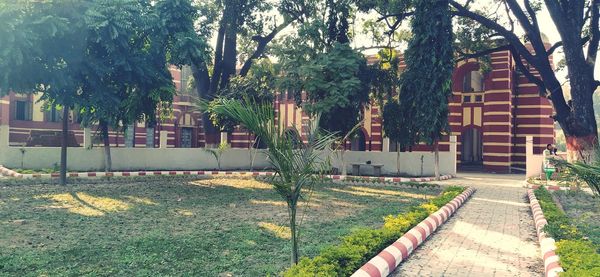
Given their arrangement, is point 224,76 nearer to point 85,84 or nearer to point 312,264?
point 85,84

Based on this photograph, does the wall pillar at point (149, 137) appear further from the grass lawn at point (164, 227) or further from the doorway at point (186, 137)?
the grass lawn at point (164, 227)

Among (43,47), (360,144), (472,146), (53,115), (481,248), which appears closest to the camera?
(481,248)

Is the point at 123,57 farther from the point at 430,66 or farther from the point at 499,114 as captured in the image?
the point at 499,114

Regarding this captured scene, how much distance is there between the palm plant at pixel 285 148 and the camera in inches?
172

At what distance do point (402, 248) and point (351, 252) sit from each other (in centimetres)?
124

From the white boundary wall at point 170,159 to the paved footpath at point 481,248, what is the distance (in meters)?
10.5

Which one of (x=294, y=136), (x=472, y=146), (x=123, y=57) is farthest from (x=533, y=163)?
(x=294, y=136)

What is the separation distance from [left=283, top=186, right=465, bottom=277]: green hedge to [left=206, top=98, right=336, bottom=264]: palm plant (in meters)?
0.40

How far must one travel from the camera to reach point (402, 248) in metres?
5.84

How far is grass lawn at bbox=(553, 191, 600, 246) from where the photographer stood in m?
7.86

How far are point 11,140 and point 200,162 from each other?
588 inches

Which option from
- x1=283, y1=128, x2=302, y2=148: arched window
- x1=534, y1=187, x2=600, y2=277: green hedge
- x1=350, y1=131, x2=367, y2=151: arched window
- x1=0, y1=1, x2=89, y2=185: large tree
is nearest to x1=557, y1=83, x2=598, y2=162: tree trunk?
x1=534, y1=187, x2=600, y2=277: green hedge

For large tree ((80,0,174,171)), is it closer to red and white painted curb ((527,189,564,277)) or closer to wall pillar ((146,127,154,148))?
red and white painted curb ((527,189,564,277))

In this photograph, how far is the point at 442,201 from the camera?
10203 mm
